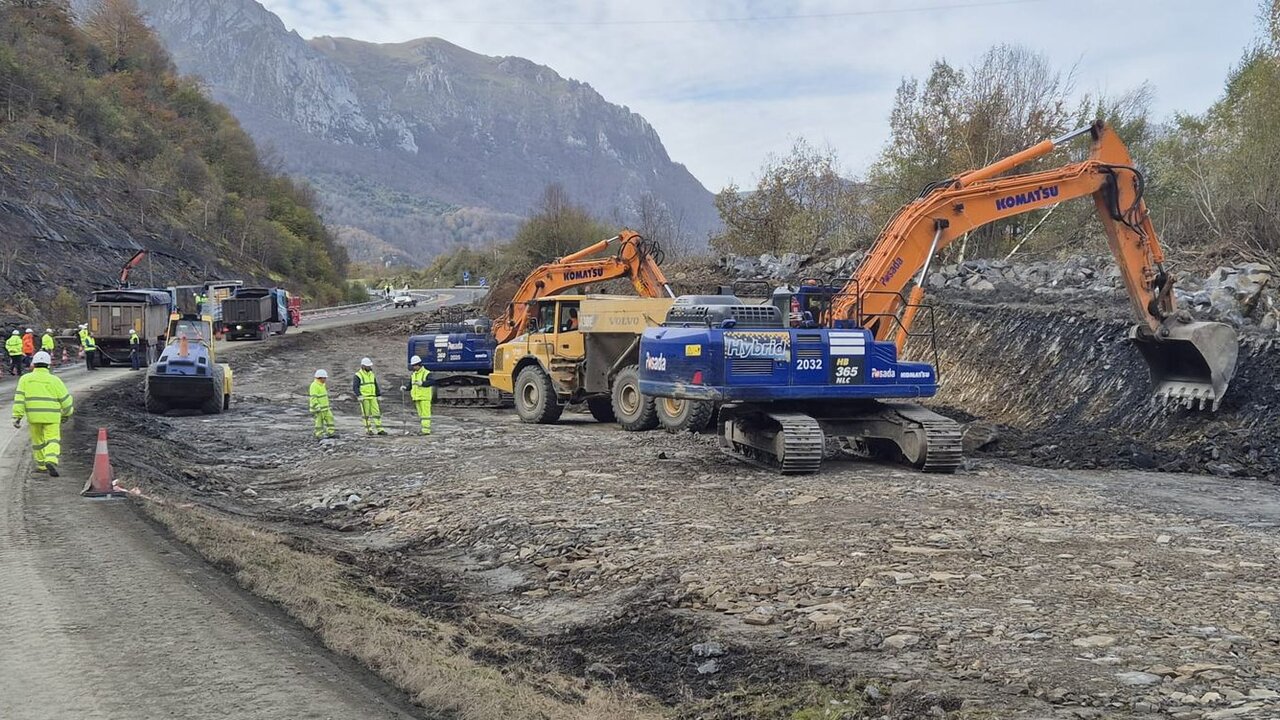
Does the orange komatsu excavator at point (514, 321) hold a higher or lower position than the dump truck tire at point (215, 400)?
higher

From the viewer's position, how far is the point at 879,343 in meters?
14.0

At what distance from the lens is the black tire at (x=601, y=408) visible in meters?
20.7

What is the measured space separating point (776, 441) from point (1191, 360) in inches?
266

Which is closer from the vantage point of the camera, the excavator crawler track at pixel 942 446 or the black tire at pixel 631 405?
the excavator crawler track at pixel 942 446

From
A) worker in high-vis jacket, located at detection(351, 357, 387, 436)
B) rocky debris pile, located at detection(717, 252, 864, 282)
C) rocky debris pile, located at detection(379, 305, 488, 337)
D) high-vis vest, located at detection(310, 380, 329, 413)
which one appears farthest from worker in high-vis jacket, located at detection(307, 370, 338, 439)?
rocky debris pile, located at detection(379, 305, 488, 337)

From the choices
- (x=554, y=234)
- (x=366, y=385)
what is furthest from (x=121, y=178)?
(x=366, y=385)

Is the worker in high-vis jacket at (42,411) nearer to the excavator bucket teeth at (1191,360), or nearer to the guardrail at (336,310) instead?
the excavator bucket teeth at (1191,360)

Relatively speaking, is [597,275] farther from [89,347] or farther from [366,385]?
[89,347]

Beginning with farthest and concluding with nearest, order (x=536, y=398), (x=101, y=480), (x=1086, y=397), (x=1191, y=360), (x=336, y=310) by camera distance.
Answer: (x=336, y=310), (x=536, y=398), (x=1086, y=397), (x=1191, y=360), (x=101, y=480)

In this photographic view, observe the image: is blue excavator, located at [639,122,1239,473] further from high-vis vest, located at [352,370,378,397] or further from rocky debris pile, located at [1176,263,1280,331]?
high-vis vest, located at [352,370,378,397]

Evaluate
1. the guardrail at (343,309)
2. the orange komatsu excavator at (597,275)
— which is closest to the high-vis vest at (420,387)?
the orange komatsu excavator at (597,275)

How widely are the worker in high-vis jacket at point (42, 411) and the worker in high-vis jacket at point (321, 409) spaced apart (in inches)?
185

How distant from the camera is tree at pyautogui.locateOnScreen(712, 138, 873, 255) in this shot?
38875 mm

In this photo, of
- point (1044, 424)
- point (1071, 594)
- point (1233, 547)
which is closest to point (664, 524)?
point (1071, 594)
